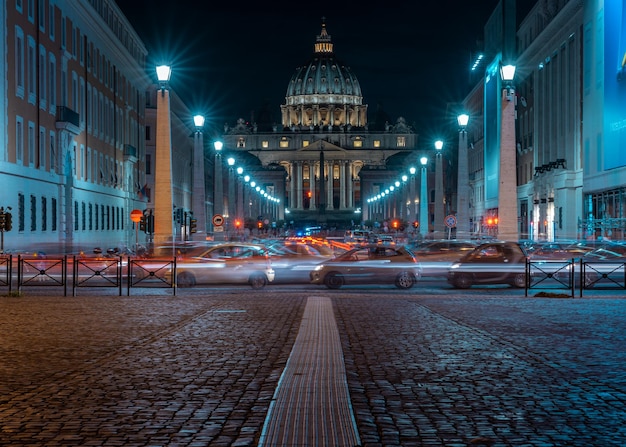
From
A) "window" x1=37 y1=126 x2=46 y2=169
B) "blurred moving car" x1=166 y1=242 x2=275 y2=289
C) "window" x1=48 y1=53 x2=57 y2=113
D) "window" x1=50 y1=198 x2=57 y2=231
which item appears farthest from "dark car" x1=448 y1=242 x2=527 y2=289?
"window" x1=48 y1=53 x2=57 y2=113

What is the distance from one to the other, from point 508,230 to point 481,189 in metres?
67.8

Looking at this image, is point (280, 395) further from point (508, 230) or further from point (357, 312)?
point (508, 230)

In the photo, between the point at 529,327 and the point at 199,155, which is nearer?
the point at 529,327

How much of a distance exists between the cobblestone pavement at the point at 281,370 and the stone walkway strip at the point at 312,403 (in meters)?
0.14

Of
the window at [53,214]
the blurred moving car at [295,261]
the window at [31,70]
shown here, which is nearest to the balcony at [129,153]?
the window at [53,214]

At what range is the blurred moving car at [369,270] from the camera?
98.9 ft

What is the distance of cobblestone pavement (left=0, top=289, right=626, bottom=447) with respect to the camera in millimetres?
7867

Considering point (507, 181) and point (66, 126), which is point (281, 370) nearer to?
point (507, 181)

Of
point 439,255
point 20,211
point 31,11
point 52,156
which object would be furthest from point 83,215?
point 439,255

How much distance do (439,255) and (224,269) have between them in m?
10.4

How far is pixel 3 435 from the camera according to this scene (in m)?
7.67

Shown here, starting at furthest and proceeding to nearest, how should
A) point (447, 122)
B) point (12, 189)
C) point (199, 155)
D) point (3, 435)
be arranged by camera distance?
1. point (447, 122)
2. point (199, 155)
3. point (12, 189)
4. point (3, 435)

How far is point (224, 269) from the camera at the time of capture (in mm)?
30625

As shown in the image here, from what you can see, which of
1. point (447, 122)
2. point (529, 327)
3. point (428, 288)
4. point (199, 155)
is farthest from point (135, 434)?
point (447, 122)
